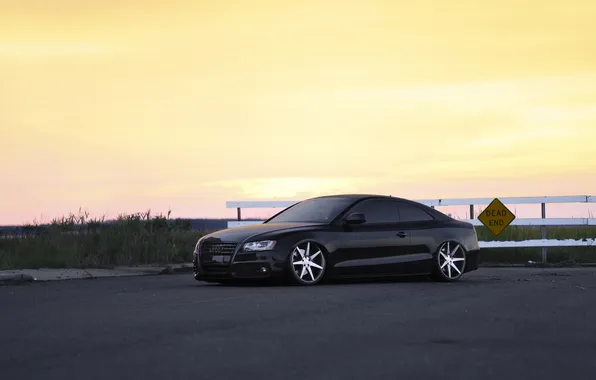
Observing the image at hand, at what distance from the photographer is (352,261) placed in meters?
17.2

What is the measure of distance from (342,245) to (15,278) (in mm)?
5572

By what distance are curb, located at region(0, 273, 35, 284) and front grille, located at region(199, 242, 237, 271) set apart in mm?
3194

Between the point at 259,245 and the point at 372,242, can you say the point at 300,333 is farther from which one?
the point at 372,242

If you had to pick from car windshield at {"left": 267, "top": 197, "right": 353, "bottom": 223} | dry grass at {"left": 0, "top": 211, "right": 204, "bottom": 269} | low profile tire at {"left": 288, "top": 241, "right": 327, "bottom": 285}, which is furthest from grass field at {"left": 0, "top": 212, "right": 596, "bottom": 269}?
low profile tire at {"left": 288, "top": 241, "right": 327, "bottom": 285}

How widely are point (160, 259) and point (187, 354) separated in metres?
15.7

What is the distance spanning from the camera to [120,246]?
2381 centimetres

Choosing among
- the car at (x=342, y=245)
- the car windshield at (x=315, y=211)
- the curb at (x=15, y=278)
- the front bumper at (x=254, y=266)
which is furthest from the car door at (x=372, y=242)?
the curb at (x=15, y=278)

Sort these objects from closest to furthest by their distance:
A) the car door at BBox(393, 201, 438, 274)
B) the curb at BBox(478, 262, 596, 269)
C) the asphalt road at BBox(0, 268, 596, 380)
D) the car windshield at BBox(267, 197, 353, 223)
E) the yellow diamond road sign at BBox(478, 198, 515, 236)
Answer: the asphalt road at BBox(0, 268, 596, 380)
the car windshield at BBox(267, 197, 353, 223)
the car door at BBox(393, 201, 438, 274)
the curb at BBox(478, 262, 596, 269)
the yellow diamond road sign at BBox(478, 198, 515, 236)

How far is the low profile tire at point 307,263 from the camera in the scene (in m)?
16.5

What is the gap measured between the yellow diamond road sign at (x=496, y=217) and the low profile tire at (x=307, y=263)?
35.8 ft

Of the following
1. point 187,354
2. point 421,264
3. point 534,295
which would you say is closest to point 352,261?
point 421,264

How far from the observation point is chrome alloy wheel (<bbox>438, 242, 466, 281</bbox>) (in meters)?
18.1

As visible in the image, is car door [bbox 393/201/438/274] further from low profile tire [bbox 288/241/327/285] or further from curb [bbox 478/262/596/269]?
curb [bbox 478/262/596/269]

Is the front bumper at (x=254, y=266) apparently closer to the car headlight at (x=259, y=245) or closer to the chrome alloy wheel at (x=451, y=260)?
the car headlight at (x=259, y=245)
